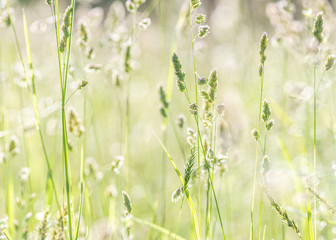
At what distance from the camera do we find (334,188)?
1.59 meters

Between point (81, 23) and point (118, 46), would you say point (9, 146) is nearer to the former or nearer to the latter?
point (81, 23)

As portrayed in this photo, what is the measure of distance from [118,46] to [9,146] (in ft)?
1.68

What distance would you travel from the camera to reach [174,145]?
3.17 meters

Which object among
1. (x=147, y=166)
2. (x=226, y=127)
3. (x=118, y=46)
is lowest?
(x=147, y=166)

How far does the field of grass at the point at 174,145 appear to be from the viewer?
978 millimetres

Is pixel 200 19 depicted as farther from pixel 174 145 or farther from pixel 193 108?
pixel 174 145

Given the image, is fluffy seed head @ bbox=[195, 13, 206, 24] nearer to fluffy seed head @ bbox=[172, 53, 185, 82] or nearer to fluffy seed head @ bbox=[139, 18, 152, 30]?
fluffy seed head @ bbox=[172, 53, 185, 82]

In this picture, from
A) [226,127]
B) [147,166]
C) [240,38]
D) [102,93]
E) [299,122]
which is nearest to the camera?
[226,127]

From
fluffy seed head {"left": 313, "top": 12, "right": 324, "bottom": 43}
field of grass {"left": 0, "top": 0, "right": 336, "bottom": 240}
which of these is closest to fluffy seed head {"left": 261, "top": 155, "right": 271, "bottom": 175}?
field of grass {"left": 0, "top": 0, "right": 336, "bottom": 240}

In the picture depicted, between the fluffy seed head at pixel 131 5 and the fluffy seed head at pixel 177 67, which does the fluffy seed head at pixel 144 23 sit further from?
the fluffy seed head at pixel 177 67

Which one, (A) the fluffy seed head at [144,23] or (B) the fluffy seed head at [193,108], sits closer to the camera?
(B) the fluffy seed head at [193,108]

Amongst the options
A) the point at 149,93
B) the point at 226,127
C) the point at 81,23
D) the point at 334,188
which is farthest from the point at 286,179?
the point at 149,93

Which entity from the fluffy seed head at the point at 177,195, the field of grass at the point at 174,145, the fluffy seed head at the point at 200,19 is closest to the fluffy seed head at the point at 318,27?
the field of grass at the point at 174,145

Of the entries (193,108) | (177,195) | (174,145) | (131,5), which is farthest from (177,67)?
(174,145)
